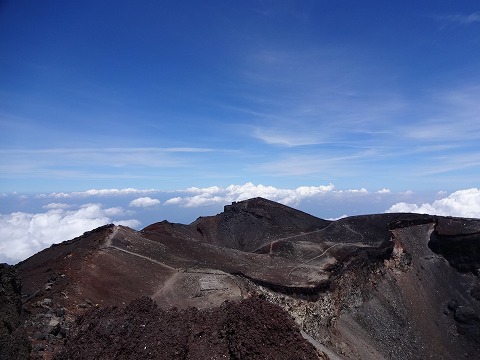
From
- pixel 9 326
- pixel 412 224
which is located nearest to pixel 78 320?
pixel 9 326

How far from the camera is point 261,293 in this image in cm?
2361

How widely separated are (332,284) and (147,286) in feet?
48.0

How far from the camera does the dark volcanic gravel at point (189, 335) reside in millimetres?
12836

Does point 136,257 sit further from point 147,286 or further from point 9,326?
point 9,326

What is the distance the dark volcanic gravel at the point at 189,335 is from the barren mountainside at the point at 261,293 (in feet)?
0.14

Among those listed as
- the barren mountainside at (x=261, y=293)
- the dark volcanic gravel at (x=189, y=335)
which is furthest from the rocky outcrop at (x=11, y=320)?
Result: the dark volcanic gravel at (x=189, y=335)

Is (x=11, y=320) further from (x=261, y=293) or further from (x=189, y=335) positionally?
(x=261, y=293)

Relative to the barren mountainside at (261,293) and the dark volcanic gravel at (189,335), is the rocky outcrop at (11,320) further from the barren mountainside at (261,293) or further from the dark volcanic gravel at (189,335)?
the dark volcanic gravel at (189,335)

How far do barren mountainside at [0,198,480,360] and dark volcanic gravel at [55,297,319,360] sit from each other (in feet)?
0.14

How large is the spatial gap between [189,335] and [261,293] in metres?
10.5

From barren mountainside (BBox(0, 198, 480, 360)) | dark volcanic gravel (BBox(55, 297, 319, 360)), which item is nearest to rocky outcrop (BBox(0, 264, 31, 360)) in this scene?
barren mountainside (BBox(0, 198, 480, 360))

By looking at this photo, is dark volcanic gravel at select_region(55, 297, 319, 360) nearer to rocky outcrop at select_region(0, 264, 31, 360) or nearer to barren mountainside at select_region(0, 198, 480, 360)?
barren mountainside at select_region(0, 198, 480, 360)

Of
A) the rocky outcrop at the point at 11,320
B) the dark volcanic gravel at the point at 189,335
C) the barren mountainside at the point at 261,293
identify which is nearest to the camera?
the rocky outcrop at the point at 11,320

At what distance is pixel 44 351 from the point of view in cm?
1294
